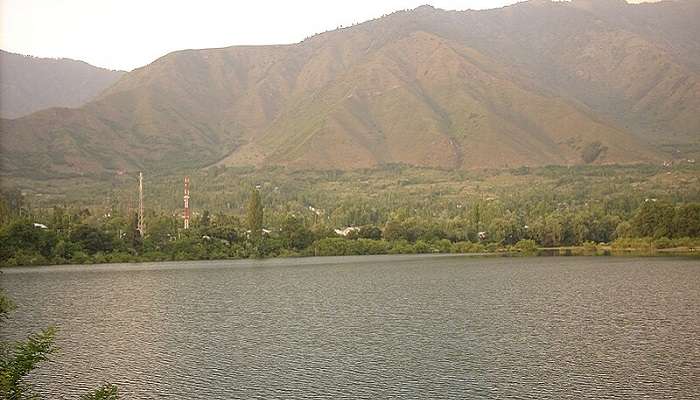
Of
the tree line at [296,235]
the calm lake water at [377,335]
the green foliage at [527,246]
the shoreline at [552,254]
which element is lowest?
the calm lake water at [377,335]

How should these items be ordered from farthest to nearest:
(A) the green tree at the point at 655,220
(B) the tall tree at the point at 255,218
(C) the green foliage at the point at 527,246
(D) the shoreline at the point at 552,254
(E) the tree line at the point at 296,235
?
(C) the green foliage at the point at 527,246, (B) the tall tree at the point at 255,218, (A) the green tree at the point at 655,220, (D) the shoreline at the point at 552,254, (E) the tree line at the point at 296,235

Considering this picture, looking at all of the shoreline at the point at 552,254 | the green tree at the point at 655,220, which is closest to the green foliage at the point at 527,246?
the shoreline at the point at 552,254

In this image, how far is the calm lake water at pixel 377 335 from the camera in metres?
39.2

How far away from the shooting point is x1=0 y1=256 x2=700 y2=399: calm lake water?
39250mm

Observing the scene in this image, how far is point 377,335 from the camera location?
5534cm

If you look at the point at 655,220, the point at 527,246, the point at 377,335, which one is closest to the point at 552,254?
the point at 527,246

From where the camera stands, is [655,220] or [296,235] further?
[296,235]

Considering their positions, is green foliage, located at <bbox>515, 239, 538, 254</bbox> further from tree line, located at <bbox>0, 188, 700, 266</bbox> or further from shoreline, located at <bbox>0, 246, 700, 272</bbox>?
shoreline, located at <bbox>0, 246, 700, 272</bbox>

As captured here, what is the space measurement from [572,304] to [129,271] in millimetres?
80892

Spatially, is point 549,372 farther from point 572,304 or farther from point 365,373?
point 572,304

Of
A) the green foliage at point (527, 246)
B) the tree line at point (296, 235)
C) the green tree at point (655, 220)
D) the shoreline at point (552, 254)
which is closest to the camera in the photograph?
the tree line at point (296, 235)

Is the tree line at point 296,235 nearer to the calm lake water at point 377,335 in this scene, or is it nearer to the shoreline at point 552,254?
the shoreline at point 552,254

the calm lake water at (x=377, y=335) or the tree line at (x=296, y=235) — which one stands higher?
the tree line at (x=296, y=235)

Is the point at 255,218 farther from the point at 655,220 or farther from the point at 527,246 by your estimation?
the point at 655,220
